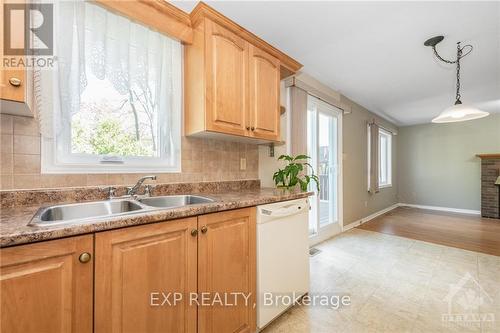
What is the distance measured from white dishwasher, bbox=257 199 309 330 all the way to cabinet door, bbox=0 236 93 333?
888 millimetres

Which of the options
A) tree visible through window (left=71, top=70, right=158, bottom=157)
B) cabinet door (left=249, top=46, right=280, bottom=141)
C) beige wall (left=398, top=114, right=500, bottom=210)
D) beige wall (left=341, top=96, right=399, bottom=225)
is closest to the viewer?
tree visible through window (left=71, top=70, right=158, bottom=157)

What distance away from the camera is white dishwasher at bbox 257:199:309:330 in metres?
1.37

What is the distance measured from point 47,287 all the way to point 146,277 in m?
0.32

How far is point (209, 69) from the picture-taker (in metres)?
1.51

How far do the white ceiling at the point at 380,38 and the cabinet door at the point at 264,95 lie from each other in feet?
1.01

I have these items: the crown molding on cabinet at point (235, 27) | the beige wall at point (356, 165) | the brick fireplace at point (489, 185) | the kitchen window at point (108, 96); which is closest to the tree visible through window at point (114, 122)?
the kitchen window at point (108, 96)

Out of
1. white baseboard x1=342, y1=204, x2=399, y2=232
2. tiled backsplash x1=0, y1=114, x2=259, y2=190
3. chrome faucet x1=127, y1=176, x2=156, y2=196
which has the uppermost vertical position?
tiled backsplash x1=0, y1=114, x2=259, y2=190

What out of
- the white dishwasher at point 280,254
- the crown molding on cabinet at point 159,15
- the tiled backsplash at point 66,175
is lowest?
the white dishwasher at point 280,254

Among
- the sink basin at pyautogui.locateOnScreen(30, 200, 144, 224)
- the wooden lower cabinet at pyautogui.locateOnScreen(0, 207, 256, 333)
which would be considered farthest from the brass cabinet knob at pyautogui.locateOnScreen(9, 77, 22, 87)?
the wooden lower cabinet at pyautogui.locateOnScreen(0, 207, 256, 333)

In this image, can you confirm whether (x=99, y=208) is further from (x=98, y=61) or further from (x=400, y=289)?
(x=400, y=289)

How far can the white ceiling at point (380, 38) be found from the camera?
1632 millimetres

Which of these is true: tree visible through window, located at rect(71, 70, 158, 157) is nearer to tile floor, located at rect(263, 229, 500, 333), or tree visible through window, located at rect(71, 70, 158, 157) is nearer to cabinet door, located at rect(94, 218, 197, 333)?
cabinet door, located at rect(94, 218, 197, 333)

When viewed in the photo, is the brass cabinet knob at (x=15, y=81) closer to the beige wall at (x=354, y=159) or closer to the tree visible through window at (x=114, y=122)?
the tree visible through window at (x=114, y=122)

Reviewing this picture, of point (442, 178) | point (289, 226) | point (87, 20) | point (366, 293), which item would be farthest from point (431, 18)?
point (442, 178)
